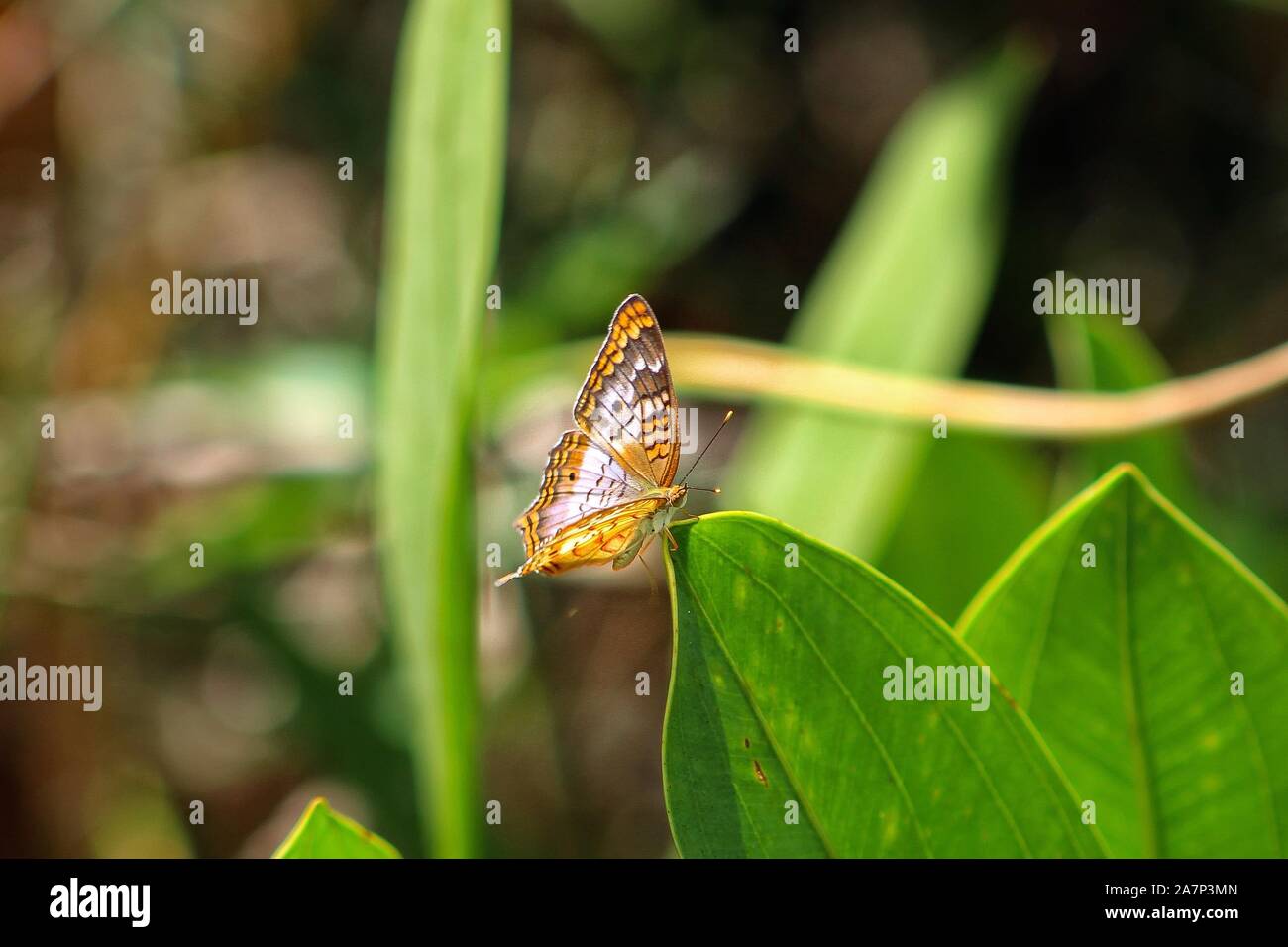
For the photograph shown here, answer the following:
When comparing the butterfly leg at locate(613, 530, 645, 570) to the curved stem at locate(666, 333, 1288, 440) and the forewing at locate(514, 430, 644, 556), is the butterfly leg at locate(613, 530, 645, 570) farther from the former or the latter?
the curved stem at locate(666, 333, 1288, 440)

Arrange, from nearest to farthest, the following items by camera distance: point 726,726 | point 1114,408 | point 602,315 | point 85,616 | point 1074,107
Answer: point 726,726, point 1114,408, point 85,616, point 602,315, point 1074,107
